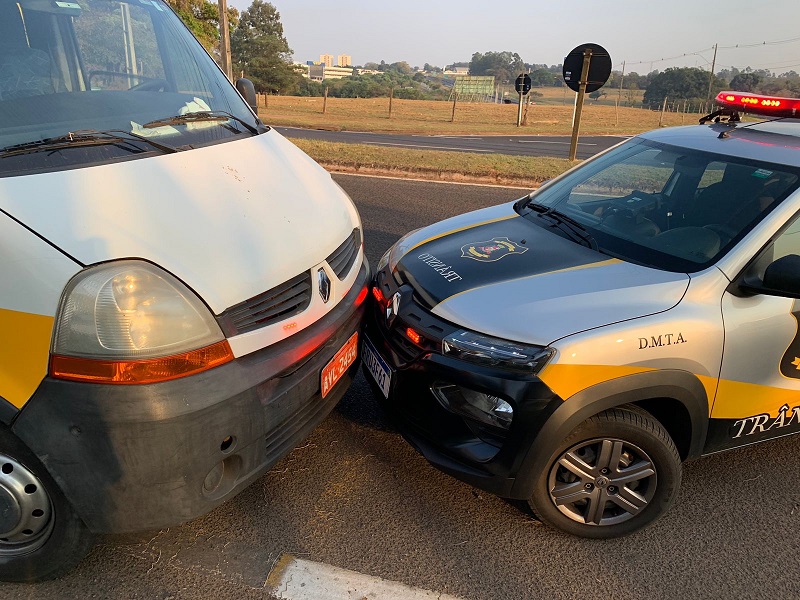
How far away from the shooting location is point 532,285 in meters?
2.55

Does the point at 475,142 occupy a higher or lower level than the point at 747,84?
lower

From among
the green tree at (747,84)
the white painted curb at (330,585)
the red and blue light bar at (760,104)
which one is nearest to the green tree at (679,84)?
the green tree at (747,84)

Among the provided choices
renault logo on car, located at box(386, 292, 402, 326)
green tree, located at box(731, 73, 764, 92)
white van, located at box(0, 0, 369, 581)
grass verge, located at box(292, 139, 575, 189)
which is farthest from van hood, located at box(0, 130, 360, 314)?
grass verge, located at box(292, 139, 575, 189)

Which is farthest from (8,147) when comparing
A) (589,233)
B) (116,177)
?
(589,233)

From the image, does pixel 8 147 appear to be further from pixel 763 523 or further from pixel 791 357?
pixel 763 523

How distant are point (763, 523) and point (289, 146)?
9.46ft

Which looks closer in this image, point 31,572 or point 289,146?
point 31,572

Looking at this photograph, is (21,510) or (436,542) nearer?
(21,510)

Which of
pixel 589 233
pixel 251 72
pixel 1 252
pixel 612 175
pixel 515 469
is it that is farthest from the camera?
pixel 251 72

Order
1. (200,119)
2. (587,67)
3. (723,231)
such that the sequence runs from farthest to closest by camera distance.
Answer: (587,67) < (200,119) < (723,231)

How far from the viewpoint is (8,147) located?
7.02 feet

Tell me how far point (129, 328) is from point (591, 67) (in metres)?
9.84

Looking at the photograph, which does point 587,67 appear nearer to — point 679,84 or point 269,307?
point 269,307

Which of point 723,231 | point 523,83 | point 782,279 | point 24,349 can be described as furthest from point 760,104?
point 523,83
